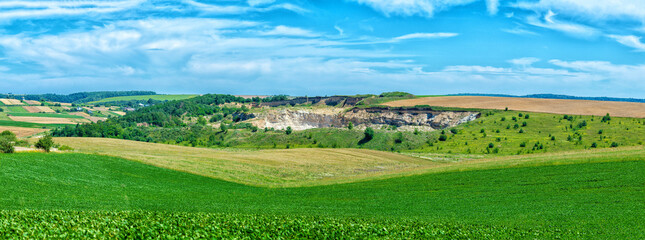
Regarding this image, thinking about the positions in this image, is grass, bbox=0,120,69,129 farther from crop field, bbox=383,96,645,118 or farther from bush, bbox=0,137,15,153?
bush, bbox=0,137,15,153

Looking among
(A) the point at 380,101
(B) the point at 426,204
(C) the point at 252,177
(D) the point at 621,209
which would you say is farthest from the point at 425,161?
(A) the point at 380,101

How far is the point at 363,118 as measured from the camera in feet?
502

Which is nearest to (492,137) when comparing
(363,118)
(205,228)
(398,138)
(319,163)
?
(398,138)

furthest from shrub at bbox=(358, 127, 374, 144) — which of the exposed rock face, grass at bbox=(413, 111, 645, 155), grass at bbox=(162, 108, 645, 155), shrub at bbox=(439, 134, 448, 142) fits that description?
the exposed rock face

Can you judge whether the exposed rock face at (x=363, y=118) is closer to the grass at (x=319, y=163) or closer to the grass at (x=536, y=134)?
the grass at (x=536, y=134)

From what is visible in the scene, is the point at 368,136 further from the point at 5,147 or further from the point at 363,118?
the point at 5,147

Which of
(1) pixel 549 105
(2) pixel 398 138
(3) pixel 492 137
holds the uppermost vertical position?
(1) pixel 549 105

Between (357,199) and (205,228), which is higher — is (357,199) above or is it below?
below

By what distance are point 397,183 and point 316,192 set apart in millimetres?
9053

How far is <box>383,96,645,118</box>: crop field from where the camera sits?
111 m

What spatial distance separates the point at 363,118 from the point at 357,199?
388ft

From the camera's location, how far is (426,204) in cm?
3161

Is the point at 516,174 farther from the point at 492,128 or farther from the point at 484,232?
the point at 492,128

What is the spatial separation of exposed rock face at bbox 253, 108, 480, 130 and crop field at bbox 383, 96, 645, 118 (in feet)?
27.1
